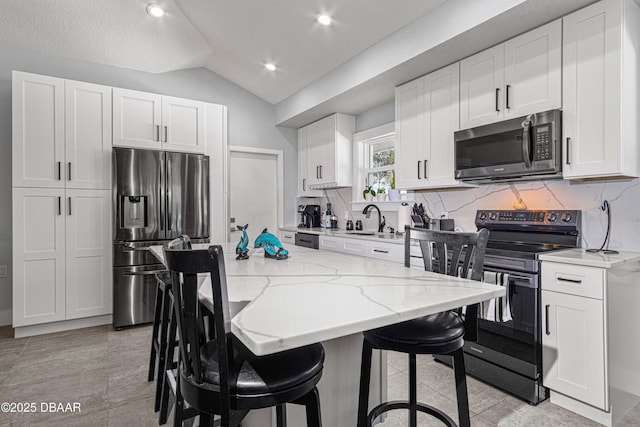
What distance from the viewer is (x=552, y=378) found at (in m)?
2.12

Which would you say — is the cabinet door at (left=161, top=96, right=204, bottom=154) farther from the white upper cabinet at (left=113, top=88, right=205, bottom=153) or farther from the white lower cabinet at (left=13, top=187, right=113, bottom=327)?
the white lower cabinet at (left=13, top=187, right=113, bottom=327)

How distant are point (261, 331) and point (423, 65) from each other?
2.82 m

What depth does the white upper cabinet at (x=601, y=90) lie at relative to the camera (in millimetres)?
2039

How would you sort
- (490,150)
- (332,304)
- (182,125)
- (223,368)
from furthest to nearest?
(182,125), (490,150), (332,304), (223,368)

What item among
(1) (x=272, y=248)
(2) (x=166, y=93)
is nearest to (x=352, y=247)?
(1) (x=272, y=248)

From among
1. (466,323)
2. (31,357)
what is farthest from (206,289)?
(31,357)

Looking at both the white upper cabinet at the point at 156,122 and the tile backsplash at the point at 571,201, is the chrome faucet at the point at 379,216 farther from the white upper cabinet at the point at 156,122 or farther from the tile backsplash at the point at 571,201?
the white upper cabinet at the point at 156,122

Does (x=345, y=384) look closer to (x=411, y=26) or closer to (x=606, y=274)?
(x=606, y=274)

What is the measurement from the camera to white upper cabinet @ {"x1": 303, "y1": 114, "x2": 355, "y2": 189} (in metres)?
4.48

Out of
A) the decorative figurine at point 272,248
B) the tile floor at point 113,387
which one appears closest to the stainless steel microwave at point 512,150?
the tile floor at point 113,387

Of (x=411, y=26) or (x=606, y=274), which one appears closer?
(x=606, y=274)

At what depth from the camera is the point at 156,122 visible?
3834 mm

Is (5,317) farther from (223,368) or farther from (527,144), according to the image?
(527,144)

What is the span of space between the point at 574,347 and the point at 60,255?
412 centimetres
